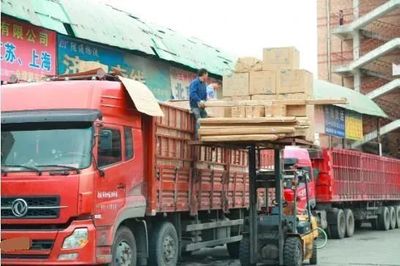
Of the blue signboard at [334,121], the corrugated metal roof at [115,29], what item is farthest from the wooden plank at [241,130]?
the blue signboard at [334,121]

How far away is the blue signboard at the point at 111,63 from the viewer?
14.3 m

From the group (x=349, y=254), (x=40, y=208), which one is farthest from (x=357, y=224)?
(x=40, y=208)

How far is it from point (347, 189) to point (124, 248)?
44.9ft

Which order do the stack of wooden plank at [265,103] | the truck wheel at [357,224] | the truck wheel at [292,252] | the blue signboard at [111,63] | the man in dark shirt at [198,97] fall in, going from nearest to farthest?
the stack of wooden plank at [265,103], the truck wheel at [292,252], the man in dark shirt at [198,97], the blue signboard at [111,63], the truck wheel at [357,224]

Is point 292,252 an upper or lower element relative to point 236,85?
lower

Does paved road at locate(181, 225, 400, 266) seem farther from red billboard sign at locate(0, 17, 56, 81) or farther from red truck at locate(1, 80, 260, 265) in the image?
red billboard sign at locate(0, 17, 56, 81)

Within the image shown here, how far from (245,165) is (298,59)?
8.83 feet

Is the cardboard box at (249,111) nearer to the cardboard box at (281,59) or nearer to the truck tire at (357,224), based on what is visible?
the cardboard box at (281,59)

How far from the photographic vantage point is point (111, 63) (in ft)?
52.2

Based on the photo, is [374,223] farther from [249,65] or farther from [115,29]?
[249,65]

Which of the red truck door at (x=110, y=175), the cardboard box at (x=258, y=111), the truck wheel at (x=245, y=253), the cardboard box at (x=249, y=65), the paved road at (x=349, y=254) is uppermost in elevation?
the cardboard box at (x=249, y=65)

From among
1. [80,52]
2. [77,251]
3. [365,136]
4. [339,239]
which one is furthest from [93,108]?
[365,136]

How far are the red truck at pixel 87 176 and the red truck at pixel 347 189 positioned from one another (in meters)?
5.97

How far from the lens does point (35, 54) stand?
1334 centimetres
